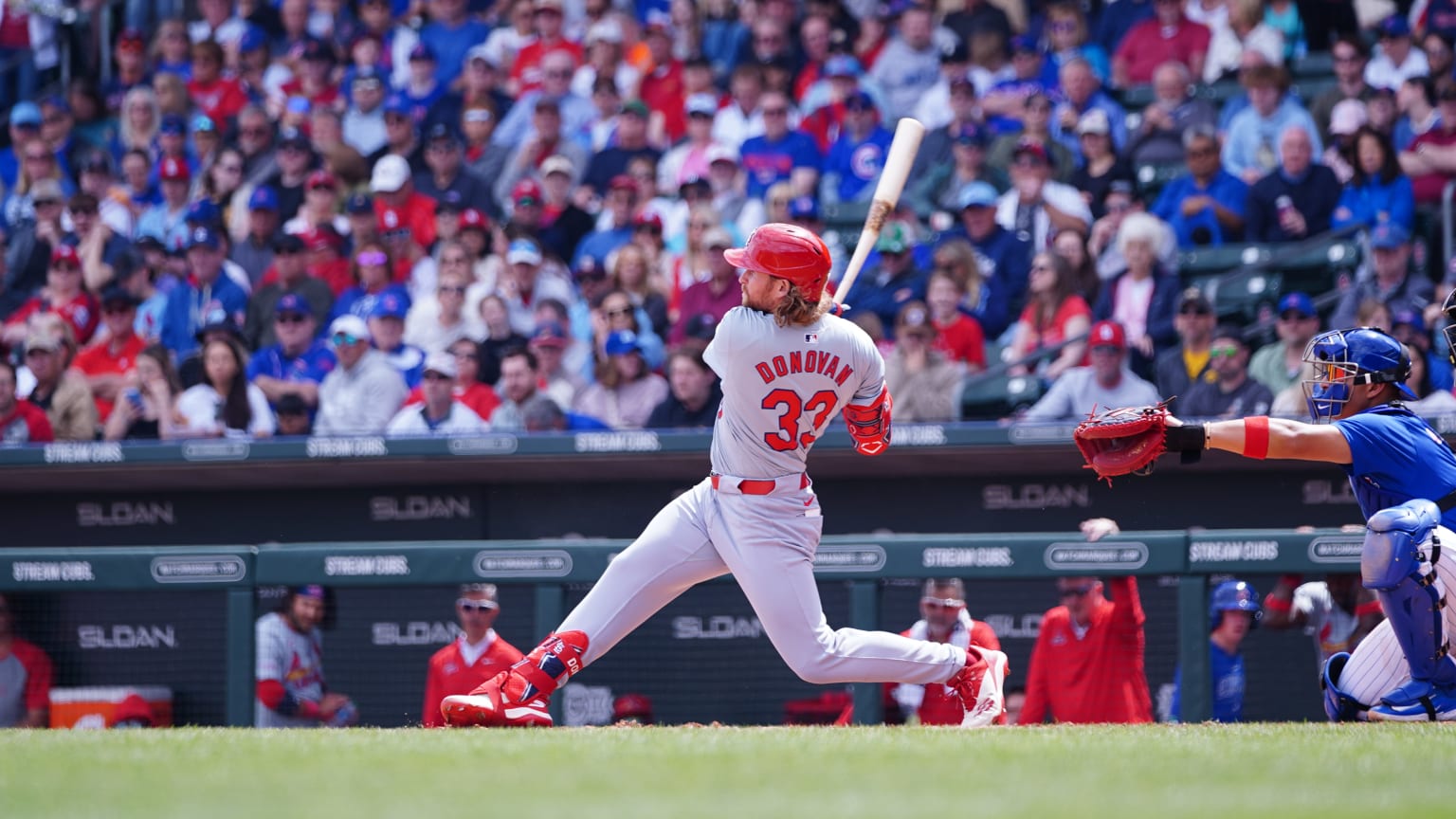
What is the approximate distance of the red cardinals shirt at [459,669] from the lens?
283 inches

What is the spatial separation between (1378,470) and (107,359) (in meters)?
8.08

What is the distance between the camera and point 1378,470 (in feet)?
17.3

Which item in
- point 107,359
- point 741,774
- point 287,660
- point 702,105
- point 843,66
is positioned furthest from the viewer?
point 843,66

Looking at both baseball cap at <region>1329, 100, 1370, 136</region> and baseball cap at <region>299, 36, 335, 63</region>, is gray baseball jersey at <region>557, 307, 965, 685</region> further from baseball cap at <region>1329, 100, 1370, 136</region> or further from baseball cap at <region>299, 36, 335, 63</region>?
baseball cap at <region>299, 36, 335, 63</region>

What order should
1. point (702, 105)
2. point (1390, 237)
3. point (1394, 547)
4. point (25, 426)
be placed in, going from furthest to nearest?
point (702, 105)
point (25, 426)
point (1390, 237)
point (1394, 547)

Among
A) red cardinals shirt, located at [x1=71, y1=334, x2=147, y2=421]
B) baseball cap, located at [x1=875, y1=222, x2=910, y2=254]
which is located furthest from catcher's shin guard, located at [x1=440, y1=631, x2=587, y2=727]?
red cardinals shirt, located at [x1=71, y1=334, x2=147, y2=421]

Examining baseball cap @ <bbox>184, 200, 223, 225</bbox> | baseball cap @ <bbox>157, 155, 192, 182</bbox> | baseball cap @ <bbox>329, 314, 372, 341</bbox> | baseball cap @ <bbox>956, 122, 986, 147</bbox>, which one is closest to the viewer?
baseball cap @ <bbox>329, 314, 372, 341</bbox>

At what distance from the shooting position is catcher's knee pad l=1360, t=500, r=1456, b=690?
5012 mm

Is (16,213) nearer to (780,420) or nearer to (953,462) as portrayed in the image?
(953,462)

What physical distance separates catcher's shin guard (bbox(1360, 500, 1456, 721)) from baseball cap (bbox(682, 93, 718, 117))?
23.5 feet

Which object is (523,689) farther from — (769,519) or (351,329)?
(351,329)

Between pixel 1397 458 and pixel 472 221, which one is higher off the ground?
pixel 472 221

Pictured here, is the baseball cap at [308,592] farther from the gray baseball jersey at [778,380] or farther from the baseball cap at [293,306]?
the baseball cap at [293,306]

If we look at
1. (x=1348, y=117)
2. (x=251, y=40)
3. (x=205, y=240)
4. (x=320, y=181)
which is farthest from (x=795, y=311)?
(x=251, y=40)
